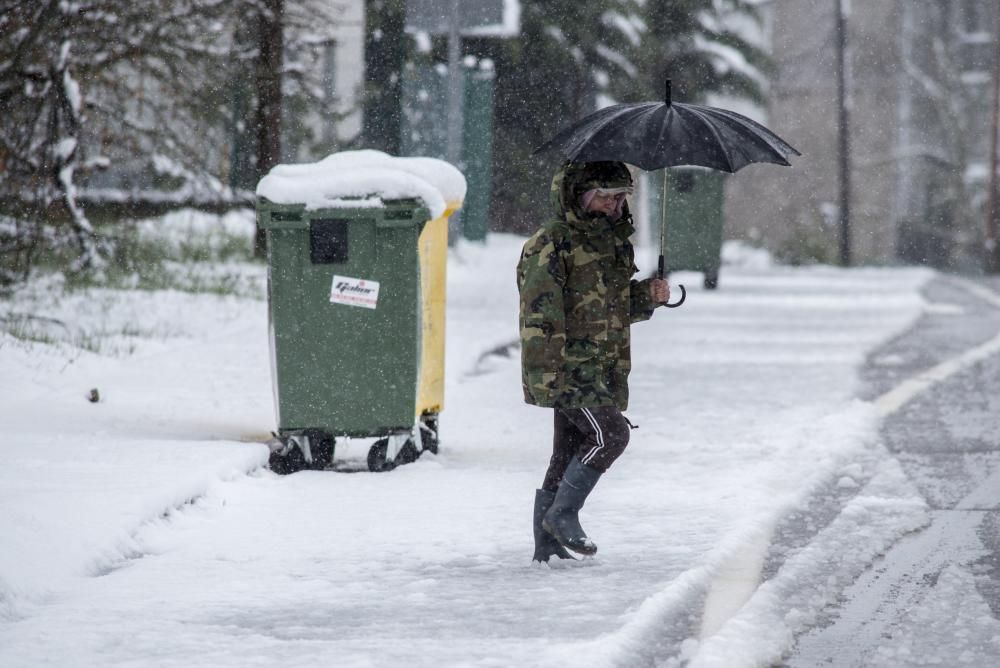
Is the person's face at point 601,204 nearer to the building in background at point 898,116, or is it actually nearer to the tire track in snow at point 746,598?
the tire track in snow at point 746,598

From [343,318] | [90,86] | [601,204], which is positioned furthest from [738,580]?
[90,86]

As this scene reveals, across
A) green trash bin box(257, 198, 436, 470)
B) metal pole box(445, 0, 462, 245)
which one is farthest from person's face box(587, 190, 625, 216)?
metal pole box(445, 0, 462, 245)

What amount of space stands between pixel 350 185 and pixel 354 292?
19.7 inches

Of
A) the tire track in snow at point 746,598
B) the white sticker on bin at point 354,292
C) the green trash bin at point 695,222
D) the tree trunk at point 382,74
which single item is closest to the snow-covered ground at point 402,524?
the tire track in snow at point 746,598

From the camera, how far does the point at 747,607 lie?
5.15 m

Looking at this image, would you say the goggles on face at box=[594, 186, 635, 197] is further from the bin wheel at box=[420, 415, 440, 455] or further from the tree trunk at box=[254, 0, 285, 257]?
the tree trunk at box=[254, 0, 285, 257]

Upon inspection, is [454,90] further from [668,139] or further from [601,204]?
[601,204]

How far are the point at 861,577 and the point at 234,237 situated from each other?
57.4 feet

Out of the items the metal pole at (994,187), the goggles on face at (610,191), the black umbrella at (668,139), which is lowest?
the metal pole at (994,187)

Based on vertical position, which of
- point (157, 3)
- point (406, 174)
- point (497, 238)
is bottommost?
point (497, 238)

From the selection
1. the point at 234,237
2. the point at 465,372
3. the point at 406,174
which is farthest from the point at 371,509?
the point at 234,237

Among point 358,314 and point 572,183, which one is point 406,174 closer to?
point 358,314

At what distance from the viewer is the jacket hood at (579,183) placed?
18.1 feet

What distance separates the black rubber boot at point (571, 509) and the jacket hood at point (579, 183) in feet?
2.86
